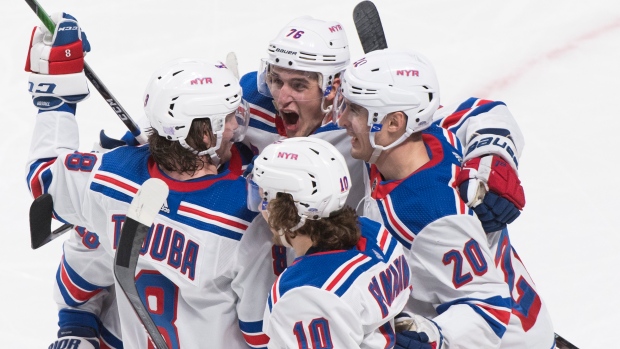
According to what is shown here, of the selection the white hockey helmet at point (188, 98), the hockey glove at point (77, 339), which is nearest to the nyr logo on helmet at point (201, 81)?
the white hockey helmet at point (188, 98)

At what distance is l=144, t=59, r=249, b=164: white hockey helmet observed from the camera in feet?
10.2

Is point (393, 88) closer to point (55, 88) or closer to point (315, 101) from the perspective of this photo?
point (315, 101)

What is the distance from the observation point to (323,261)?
279 centimetres

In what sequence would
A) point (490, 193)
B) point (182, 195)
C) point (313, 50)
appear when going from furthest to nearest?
point (313, 50) < point (490, 193) < point (182, 195)

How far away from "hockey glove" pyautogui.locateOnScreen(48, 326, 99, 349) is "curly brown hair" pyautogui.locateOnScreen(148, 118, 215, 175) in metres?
0.96

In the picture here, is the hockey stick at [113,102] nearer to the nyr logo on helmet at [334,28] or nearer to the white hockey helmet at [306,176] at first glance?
the nyr logo on helmet at [334,28]

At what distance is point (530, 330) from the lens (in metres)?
3.44

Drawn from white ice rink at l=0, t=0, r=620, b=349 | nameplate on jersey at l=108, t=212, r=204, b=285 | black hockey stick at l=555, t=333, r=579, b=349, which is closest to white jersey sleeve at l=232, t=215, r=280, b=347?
nameplate on jersey at l=108, t=212, r=204, b=285

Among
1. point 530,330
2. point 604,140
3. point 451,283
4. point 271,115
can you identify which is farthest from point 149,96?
point 604,140

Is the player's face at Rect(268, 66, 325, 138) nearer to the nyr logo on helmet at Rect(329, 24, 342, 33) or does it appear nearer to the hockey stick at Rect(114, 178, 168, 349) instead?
the nyr logo on helmet at Rect(329, 24, 342, 33)

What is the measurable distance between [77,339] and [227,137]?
1.03 meters

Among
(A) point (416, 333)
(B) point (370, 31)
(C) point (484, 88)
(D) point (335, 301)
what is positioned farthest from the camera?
(C) point (484, 88)

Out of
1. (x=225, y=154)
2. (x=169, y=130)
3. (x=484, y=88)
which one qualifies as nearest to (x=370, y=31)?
(x=225, y=154)

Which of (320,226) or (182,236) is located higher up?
(320,226)
